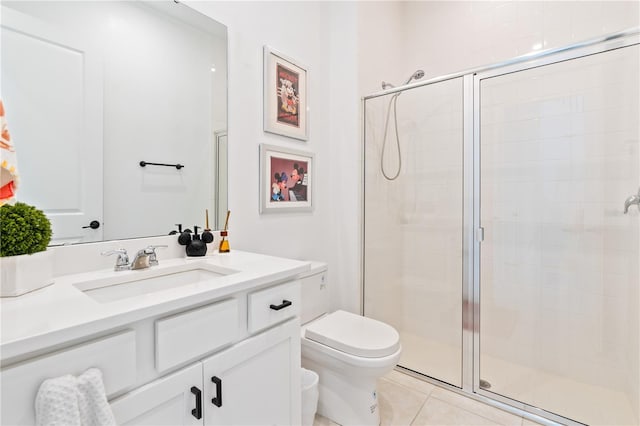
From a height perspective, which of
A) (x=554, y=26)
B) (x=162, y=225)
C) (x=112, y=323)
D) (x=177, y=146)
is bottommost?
(x=112, y=323)

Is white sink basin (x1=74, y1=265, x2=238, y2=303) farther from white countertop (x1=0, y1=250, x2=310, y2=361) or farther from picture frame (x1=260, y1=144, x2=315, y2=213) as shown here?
picture frame (x1=260, y1=144, x2=315, y2=213)

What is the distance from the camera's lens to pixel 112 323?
2.20 feet

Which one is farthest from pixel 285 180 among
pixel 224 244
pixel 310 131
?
pixel 224 244

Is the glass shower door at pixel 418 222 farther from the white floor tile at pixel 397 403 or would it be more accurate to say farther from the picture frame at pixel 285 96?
the picture frame at pixel 285 96

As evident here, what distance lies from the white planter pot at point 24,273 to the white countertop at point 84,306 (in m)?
0.02

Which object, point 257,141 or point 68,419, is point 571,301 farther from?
point 68,419

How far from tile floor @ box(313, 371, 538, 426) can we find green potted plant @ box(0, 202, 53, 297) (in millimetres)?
1347

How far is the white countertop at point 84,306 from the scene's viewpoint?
586mm

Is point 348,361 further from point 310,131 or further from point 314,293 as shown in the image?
point 310,131

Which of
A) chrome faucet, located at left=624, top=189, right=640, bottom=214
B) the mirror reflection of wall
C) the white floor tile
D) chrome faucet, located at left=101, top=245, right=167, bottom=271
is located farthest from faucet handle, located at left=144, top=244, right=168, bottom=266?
chrome faucet, located at left=624, top=189, right=640, bottom=214

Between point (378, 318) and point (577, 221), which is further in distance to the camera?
point (378, 318)

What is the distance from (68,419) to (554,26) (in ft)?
9.58

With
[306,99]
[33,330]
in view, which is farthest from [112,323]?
[306,99]

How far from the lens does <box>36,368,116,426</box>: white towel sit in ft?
1.87
